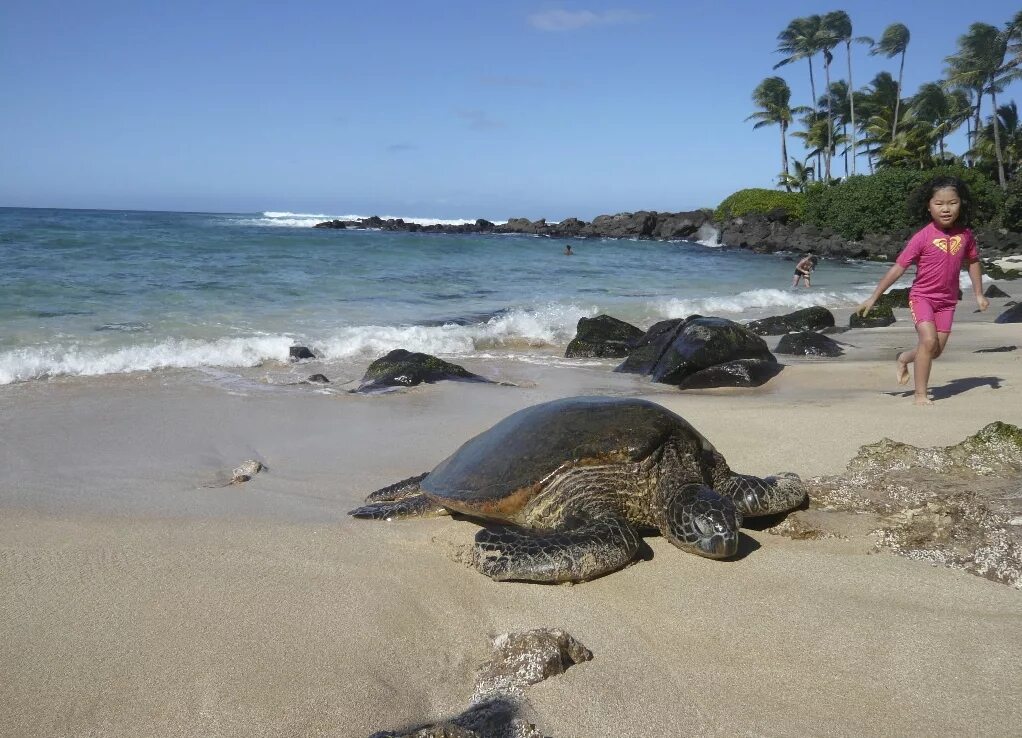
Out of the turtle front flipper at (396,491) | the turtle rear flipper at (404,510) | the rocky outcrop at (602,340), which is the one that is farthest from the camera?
the rocky outcrop at (602,340)

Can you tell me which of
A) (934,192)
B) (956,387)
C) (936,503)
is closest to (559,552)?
(936,503)

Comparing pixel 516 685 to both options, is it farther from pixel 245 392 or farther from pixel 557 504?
A: pixel 245 392

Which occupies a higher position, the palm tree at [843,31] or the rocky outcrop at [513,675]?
the palm tree at [843,31]

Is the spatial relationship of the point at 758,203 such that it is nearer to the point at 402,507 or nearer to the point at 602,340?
the point at 602,340

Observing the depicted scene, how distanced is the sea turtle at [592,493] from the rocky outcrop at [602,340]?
23.2 ft

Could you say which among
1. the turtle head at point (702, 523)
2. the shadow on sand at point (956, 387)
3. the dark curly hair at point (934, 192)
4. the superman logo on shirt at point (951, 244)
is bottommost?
the turtle head at point (702, 523)

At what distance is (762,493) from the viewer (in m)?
3.64

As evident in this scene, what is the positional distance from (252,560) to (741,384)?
19.8 feet

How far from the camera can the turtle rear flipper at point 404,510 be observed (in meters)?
3.98

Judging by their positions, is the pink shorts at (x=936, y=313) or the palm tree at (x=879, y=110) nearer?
the pink shorts at (x=936, y=313)

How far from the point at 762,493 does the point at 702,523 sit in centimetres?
55

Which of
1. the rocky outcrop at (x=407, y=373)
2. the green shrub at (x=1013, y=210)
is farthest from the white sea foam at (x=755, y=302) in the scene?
the green shrub at (x=1013, y=210)

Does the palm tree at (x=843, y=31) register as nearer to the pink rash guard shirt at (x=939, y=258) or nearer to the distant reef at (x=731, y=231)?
the distant reef at (x=731, y=231)

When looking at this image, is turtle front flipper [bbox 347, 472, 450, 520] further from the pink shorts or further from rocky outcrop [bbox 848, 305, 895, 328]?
rocky outcrop [bbox 848, 305, 895, 328]
